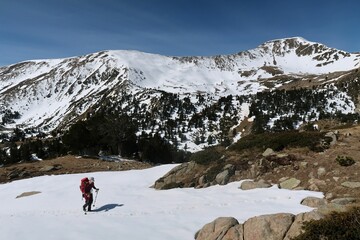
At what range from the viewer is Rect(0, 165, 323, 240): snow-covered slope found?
14.9m

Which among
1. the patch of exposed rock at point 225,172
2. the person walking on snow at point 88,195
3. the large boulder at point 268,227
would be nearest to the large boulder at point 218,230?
the large boulder at point 268,227

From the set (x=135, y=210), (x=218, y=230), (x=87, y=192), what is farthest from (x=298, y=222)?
(x=87, y=192)

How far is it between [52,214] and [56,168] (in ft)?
76.3

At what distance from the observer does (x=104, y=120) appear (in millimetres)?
66938

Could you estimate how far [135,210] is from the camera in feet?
62.5

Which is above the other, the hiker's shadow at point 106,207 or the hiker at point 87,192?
the hiker at point 87,192

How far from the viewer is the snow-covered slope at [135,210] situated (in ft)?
48.8

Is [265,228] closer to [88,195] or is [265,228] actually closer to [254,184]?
[254,184]

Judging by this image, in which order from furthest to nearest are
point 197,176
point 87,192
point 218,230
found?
point 197,176 → point 87,192 → point 218,230

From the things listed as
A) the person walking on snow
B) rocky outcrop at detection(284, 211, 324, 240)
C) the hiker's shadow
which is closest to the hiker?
the person walking on snow

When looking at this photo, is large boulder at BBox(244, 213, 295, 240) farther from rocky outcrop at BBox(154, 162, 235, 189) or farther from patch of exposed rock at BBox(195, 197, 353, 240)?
rocky outcrop at BBox(154, 162, 235, 189)

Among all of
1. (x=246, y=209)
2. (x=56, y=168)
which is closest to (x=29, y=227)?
(x=246, y=209)

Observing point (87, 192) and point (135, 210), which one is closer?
point (135, 210)

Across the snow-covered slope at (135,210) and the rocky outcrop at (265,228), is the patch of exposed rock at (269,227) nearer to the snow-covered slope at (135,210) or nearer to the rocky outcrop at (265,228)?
the rocky outcrop at (265,228)
